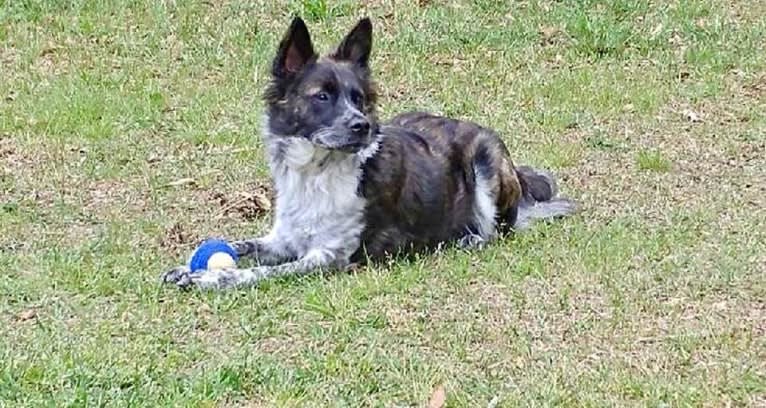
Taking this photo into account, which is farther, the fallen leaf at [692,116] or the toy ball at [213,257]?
the fallen leaf at [692,116]

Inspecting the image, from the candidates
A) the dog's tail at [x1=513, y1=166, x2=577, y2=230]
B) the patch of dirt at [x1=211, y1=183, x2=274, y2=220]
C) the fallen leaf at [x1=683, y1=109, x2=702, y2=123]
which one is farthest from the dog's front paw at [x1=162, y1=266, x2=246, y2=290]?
the fallen leaf at [x1=683, y1=109, x2=702, y2=123]

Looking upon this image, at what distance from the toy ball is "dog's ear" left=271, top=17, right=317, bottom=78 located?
3.02 ft

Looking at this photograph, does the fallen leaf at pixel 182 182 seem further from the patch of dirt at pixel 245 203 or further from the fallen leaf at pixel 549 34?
the fallen leaf at pixel 549 34

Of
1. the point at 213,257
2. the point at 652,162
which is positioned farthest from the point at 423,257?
the point at 652,162

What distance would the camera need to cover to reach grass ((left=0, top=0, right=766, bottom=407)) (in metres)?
4.60

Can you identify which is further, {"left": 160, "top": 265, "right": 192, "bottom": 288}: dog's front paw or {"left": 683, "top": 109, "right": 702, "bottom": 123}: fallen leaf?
{"left": 683, "top": 109, "right": 702, "bottom": 123}: fallen leaf

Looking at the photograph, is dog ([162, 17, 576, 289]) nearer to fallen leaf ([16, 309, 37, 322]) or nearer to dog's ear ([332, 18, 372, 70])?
dog's ear ([332, 18, 372, 70])

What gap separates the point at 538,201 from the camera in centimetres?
714

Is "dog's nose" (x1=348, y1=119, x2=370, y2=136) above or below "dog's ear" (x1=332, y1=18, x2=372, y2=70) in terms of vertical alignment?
below

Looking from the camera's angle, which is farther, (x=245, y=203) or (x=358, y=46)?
(x=245, y=203)

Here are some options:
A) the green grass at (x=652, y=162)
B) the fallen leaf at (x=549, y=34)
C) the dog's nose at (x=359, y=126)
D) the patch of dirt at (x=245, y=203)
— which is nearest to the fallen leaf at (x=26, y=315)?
the dog's nose at (x=359, y=126)

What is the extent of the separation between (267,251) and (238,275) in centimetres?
53

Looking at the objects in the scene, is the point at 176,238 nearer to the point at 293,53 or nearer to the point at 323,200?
the point at 323,200

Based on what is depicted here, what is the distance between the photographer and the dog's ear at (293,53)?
614 cm
